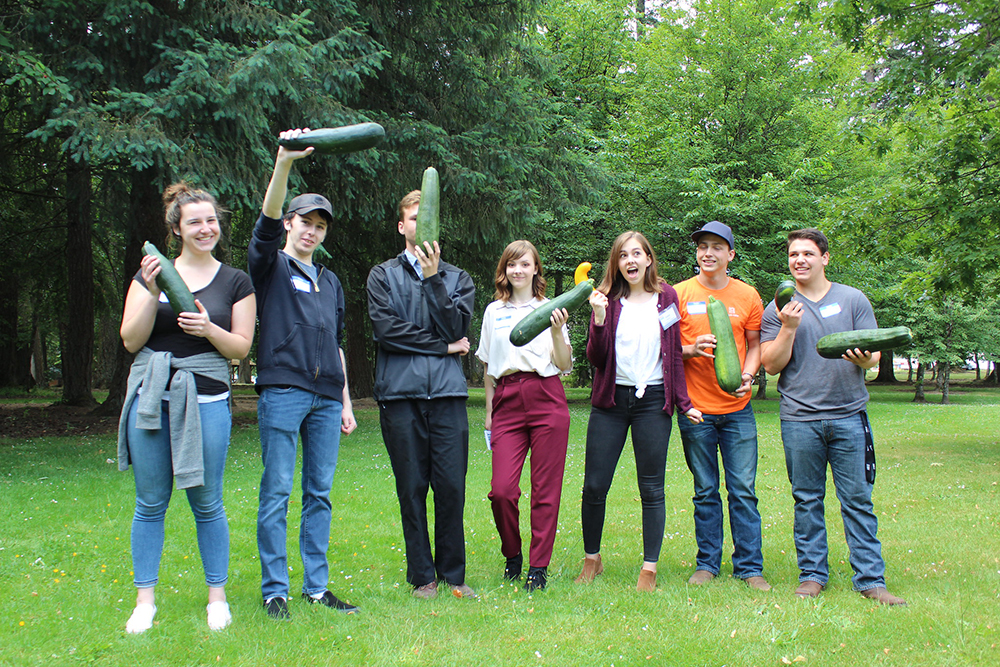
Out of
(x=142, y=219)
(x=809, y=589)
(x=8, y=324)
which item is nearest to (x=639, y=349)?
(x=809, y=589)

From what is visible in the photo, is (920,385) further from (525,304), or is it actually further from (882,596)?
(525,304)

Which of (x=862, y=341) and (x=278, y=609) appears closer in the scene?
(x=278, y=609)

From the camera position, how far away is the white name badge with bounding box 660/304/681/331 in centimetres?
535

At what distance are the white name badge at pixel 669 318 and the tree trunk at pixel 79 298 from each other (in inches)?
590

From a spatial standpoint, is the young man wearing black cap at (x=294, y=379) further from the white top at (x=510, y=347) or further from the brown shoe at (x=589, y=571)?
the brown shoe at (x=589, y=571)

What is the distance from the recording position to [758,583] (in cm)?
532

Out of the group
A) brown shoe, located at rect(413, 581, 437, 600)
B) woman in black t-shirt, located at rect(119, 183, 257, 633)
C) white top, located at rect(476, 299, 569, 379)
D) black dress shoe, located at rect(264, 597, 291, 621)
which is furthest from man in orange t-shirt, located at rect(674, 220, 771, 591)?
woman in black t-shirt, located at rect(119, 183, 257, 633)

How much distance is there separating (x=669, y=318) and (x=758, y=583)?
204cm

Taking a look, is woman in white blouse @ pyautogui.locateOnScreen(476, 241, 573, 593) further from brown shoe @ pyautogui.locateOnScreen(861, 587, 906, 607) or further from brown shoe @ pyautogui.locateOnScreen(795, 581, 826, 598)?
brown shoe @ pyautogui.locateOnScreen(861, 587, 906, 607)

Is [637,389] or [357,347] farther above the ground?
[637,389]

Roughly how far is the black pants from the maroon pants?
0.33m

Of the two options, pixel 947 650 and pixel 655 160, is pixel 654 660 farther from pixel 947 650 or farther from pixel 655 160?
pixel 655 160

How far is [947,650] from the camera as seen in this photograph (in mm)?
4121

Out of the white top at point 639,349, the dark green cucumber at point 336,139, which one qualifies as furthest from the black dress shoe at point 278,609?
the dark green cucumber at point 336,139
